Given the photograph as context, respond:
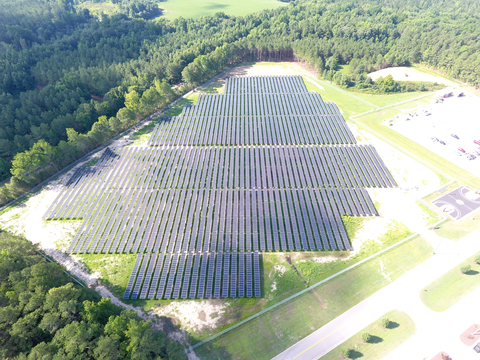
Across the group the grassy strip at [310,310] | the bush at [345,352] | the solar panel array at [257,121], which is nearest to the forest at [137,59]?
the solar panel array at [257,121]

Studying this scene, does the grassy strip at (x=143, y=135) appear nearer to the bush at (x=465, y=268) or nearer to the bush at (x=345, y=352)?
the bush at (x=345, y=352)

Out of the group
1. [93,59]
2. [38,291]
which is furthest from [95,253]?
[93,59]

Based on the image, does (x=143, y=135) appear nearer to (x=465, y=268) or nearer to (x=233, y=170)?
(x=233, y=170)

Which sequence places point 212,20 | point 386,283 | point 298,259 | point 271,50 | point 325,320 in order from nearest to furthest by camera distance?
1. point 325,320
2. point 386,283
3. point 298,259
4. point 271,50
5. point 212,20

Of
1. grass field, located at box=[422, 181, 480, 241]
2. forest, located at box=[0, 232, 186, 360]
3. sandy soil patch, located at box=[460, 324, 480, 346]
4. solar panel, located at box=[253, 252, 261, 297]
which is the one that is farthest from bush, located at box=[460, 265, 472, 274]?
forest, located at box=[0, 232, 186, 360]

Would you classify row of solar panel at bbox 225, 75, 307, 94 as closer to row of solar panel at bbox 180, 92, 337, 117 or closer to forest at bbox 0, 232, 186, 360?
row of solar panel at bbox 180, 92, 337, 117

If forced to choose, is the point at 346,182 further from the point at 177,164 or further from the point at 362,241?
the point at 177,164
